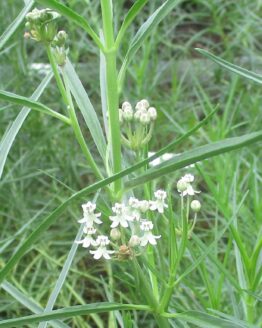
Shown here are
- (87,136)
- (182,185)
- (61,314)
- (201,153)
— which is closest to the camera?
(201,153)

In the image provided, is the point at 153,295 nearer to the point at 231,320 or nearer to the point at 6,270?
the point at 231,320

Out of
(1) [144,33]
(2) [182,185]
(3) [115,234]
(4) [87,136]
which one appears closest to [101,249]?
(3) [115,234]

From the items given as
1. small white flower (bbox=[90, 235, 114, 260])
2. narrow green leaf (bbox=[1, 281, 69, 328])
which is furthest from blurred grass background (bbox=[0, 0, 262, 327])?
small white flower (bbox=[90, 235, 114, 260])

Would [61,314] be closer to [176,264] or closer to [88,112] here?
[176,264]

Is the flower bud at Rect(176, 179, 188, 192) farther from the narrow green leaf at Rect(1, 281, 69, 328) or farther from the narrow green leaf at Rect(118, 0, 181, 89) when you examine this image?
the narrow green leaf at Rect(1, 281, 69, 328)

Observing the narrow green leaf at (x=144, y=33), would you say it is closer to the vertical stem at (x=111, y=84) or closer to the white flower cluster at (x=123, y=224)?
the vertical stem at (x=111, y=84)

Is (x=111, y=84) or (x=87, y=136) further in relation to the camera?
(x=87, y=136)

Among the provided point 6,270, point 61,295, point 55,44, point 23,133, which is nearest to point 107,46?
point 55,44
